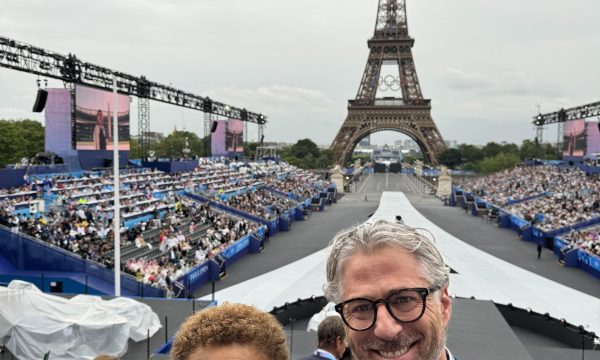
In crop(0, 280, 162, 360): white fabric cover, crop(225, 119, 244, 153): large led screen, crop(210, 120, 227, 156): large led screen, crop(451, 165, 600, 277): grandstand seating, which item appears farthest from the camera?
crop(225, 119, 244, 153): large led screen

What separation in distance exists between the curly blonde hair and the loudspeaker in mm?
25499

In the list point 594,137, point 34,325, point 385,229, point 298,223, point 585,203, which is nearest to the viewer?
point 385,229

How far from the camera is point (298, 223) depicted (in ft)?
110

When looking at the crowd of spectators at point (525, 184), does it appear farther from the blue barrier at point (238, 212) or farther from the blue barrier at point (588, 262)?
the blue barrier at point (238, 212)

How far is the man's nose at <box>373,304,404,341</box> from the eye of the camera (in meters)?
1.52

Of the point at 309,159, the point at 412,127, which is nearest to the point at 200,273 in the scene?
the point at 412,127

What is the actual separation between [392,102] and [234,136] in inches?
1305

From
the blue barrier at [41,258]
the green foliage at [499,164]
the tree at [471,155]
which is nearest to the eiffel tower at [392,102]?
the green foliage at [499,164]

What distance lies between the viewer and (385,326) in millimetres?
1531

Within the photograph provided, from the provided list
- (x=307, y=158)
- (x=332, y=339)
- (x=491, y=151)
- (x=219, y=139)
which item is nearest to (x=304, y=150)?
(x=307, y=158)

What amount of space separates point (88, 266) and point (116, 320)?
6.65 metres

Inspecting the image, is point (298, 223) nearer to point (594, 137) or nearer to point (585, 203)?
point (585, 203)

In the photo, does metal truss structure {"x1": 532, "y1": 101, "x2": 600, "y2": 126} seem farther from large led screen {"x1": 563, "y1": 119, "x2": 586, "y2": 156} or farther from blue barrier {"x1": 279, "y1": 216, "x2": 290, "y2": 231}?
blue barrier {"x1": 279, "y1": 216, "x2": 290, "y2": 231}

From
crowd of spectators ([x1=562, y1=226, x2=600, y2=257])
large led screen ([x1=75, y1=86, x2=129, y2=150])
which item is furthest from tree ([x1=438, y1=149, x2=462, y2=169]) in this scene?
large led screen ([x1=75, y1=86, x2=129, y2=150])
